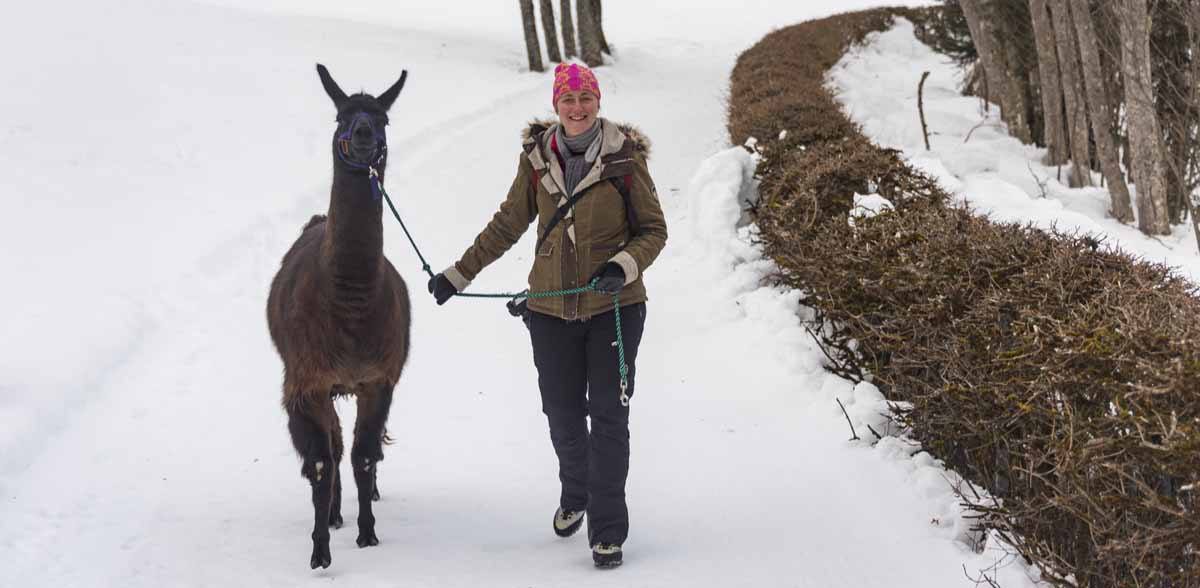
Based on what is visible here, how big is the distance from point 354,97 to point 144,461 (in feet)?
8.73

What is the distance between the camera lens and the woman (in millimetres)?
4219

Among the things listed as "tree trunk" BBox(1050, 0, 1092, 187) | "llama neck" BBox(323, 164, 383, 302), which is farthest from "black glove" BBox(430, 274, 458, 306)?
"tree trunk" BBox(1050, 0, 1092, 187)

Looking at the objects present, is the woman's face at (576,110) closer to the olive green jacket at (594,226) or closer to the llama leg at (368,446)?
the olive green jacket at (594,226)

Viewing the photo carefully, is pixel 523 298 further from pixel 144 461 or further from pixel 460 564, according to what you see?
pixel 144 461

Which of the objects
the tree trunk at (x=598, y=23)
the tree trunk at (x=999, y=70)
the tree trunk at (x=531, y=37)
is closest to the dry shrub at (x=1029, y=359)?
the tree trunk at (x=999, y=70)

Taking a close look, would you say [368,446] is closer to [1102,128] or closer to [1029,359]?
[1029,359]

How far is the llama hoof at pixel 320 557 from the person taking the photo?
14.2ft

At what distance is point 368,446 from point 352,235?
108 centimetres

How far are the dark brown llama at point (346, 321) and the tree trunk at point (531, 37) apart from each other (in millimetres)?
19989

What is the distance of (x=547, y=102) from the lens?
20203 mm

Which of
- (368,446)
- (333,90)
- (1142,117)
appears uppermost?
(333,90)

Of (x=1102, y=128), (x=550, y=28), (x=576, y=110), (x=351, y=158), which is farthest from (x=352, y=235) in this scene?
(x=550, y=28)

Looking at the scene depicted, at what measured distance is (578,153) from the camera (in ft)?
14.1

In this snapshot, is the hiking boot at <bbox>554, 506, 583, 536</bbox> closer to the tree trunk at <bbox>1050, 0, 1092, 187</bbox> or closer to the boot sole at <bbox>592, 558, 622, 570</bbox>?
the boot sole at <bbox>592, 558, 622, 570</bbox>
